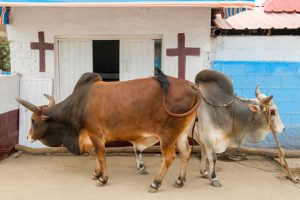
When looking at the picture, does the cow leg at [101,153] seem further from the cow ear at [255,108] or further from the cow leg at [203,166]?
the cow ear at [255,108]

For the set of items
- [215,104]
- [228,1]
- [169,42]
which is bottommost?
[215,104]

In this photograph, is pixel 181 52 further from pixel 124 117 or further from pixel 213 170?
pixel 213 170

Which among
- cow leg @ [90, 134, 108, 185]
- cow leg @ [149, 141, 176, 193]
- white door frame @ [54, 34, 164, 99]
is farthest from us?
white door frame @ [54, 34, 164, 99]

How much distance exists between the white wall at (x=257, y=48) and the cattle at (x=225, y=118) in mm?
1217

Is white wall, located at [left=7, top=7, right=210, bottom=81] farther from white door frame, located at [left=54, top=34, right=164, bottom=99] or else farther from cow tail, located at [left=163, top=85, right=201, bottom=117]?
cow tail, located at [left=163, top=85, right=201, bottom=117]

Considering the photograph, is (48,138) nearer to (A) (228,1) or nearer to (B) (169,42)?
(B) (169,42)

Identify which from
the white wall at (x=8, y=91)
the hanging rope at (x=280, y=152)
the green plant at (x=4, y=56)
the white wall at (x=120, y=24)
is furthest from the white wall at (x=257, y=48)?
the green plant at (x=4, y=56)

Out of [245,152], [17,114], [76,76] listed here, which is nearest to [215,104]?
[245,152]

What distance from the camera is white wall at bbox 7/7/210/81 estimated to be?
565 cm

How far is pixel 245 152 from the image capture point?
222 inches

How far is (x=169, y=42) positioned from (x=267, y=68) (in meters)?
1.58

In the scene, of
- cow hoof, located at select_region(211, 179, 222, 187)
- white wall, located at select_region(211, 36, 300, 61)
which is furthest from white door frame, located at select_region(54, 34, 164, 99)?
cow hoof, located at select_region(211, 179, 222, 187)

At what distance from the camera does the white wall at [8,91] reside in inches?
211

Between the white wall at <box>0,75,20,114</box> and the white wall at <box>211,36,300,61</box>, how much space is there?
10.3 feet
